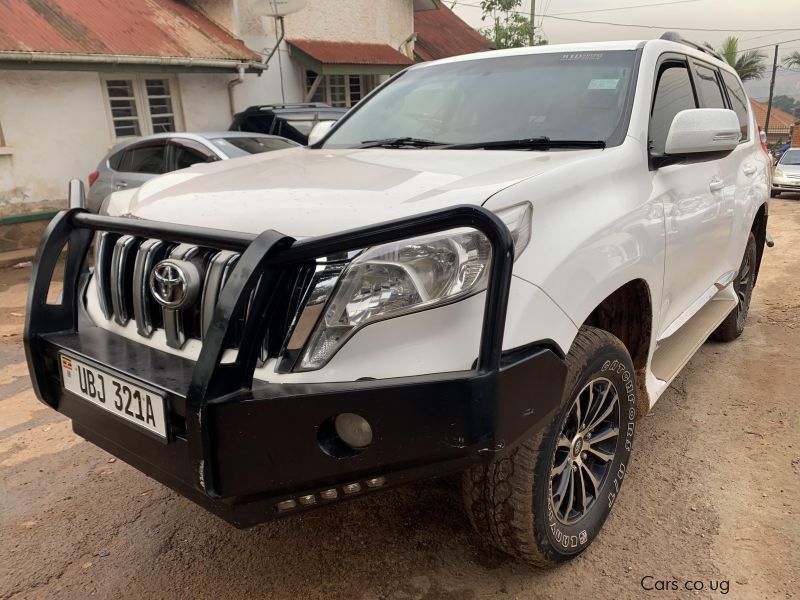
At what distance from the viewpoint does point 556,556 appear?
6.87 ft

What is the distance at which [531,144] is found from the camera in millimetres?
2498

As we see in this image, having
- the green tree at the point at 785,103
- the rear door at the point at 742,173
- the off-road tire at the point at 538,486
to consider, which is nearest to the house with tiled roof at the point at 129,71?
the rear door at the point at 742,173

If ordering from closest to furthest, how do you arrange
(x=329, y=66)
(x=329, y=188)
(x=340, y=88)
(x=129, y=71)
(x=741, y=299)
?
(x=329, y=188) → (x=741, y=299) → (x=129, y=71) → (x=329, y=66) → (x=340, y=88)

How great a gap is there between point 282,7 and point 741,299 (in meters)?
9.52

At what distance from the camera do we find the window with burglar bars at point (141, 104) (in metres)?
10.2

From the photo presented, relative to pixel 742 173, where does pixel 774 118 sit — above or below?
below

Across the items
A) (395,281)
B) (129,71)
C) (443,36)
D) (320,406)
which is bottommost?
(320,406)

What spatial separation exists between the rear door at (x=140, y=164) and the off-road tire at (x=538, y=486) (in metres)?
6.30

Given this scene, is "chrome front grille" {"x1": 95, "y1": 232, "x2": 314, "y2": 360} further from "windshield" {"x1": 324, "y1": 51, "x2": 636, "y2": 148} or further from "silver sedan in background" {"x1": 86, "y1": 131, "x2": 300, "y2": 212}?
"silver sedan in background" {"x1": 86, "y1": 131, "x2": 300, "y2": 212}

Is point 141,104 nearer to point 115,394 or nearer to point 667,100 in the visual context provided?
point 667,100

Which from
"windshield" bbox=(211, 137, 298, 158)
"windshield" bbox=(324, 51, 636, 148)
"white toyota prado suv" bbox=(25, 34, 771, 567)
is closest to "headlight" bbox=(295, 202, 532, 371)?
"white toyota prado suv" bbox=(25, 34, 771, 567)

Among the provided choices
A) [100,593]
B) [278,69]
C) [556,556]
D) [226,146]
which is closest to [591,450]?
[556,556]

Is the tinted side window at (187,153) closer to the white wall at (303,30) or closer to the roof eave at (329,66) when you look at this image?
the white wall at (303,30)

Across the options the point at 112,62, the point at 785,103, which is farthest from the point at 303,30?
the point at 785,103
